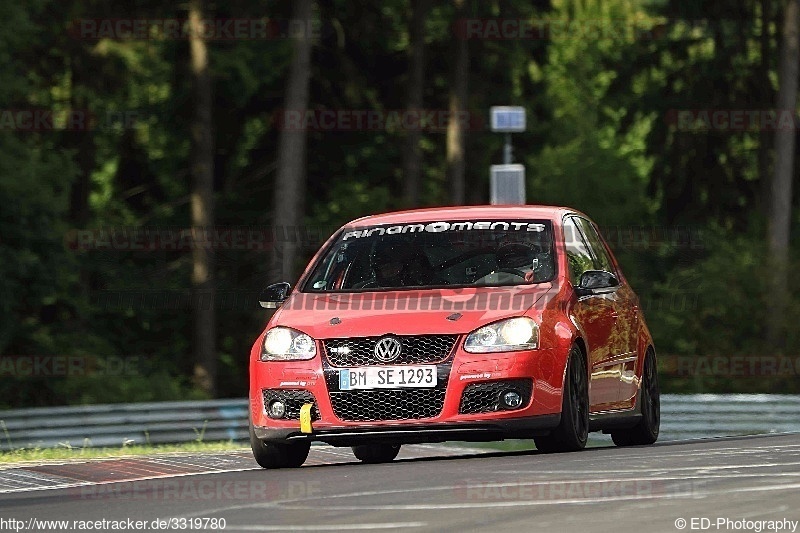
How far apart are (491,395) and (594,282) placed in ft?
4.29

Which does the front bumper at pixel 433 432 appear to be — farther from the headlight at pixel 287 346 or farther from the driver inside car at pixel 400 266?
the driver inside car at pixel 400 266

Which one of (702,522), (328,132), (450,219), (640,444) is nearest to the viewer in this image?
(702,522)

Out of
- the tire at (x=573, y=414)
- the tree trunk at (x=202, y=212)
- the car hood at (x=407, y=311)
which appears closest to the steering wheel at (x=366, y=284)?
the car hood at (x=407, y=311)

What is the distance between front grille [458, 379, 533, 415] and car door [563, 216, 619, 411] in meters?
0.89

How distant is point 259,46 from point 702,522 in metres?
33.7

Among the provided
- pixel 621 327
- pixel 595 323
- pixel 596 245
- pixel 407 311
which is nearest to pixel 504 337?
pixel 407 311

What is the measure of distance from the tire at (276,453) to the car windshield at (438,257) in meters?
1.15

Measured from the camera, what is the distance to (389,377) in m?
13.3

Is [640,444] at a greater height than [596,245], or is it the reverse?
[596,245]

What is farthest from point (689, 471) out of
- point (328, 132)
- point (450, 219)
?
point (328, 132)

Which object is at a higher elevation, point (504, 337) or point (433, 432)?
point (504, 337)

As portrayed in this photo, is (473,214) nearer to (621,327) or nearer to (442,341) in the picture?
(621,327)

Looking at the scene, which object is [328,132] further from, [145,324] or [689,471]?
[689,471]

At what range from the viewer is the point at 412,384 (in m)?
13.3
